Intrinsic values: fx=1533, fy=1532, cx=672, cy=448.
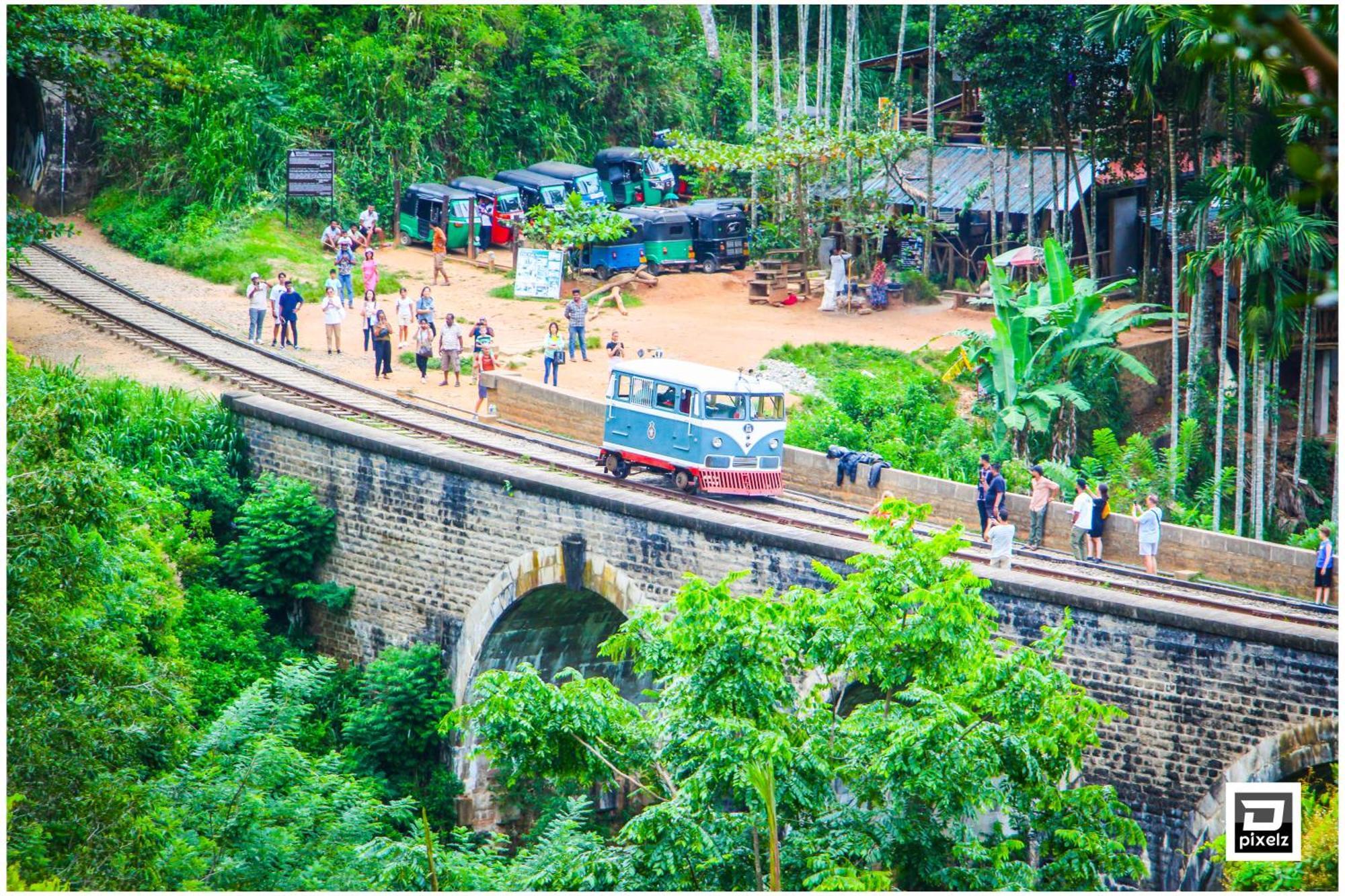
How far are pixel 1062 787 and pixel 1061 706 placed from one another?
333cm

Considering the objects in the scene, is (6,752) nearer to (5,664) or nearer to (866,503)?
(5,664)

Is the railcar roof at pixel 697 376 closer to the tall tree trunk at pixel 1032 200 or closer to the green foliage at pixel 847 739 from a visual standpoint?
the green foliage at pixel 847 739

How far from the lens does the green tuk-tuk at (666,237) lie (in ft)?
119

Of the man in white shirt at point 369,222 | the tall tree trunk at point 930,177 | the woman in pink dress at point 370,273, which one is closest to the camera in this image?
the woman in pink dress at point 370,273

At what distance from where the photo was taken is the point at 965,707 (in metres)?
12.6

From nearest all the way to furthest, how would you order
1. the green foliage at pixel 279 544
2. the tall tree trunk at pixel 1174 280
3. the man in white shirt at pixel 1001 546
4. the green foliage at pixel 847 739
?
the green foliage at pixel 847 739 < the man in white shirt at pixel 1001 546 < the green foliage at pixel 279 544 < the tall tree trunk at pixel 1174 280

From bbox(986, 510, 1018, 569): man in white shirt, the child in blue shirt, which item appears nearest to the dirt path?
bbox(986, 510, 1018, 569): man in white shirt

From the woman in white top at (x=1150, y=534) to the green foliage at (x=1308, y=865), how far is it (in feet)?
16.2

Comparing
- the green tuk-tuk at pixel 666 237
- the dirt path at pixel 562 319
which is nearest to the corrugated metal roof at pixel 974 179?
the dirt path at pixel 562 319

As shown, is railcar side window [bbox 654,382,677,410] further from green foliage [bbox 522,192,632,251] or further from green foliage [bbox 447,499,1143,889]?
green foliage [bbox 522,192,632,251]

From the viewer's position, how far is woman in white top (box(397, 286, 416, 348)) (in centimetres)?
3013

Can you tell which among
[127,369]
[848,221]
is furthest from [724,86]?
[127,369]

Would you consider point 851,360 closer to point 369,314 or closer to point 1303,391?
point 1303,391

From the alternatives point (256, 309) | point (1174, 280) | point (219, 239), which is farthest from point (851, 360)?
point (219, 239)
